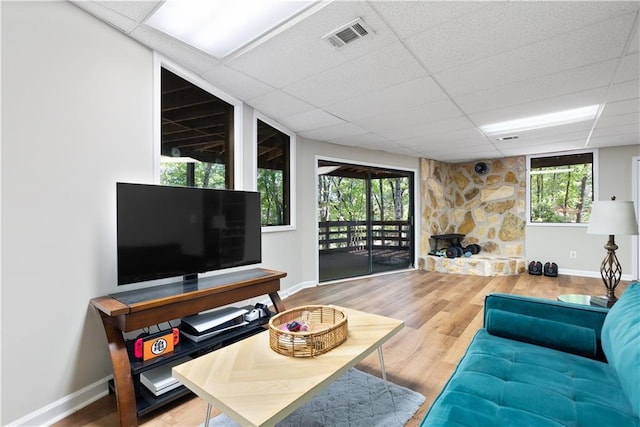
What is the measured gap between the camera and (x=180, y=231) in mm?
2078

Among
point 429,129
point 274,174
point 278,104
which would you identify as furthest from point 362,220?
point 278,104

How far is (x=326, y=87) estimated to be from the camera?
2.66m

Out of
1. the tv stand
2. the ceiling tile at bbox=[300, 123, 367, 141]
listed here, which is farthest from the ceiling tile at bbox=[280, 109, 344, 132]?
the tv stand

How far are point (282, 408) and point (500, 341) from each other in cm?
129

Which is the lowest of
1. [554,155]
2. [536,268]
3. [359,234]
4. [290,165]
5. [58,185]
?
[536,268]

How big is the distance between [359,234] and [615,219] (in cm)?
340

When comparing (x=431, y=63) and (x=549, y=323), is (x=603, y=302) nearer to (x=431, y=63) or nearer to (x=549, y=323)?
(x=549, y=323)

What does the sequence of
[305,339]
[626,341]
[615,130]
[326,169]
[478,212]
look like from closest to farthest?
1. [626,341]
2. [305,339]
3. [615,130]
4. [326,169]
5. [478,212]

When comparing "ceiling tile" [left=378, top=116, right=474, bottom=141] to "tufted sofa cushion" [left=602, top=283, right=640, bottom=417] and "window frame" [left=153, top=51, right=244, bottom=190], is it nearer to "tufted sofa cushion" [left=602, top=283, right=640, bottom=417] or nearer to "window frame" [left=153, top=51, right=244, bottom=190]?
"window frame" [left=153, top=51, right=244, bottom=190]

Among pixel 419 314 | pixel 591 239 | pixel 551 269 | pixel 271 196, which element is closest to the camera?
pixel 419 314

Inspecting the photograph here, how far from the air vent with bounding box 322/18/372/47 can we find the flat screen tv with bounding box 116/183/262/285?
4.50 ft

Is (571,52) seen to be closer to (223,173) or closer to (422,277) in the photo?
(223,173)

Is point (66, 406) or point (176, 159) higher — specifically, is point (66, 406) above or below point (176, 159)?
below

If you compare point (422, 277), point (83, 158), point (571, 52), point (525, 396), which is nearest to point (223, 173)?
point (83, 158)
